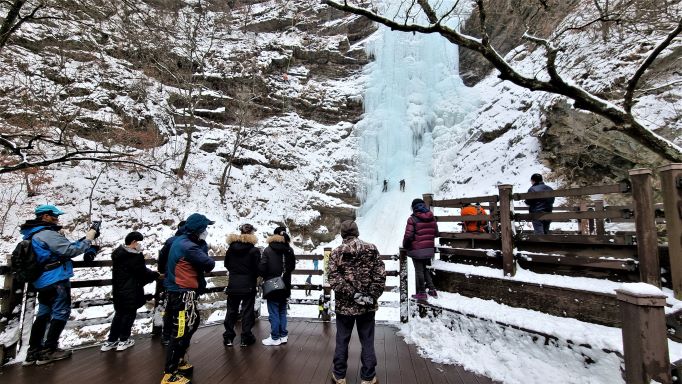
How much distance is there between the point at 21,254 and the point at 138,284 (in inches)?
54.9

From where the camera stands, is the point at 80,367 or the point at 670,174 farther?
the point at 80,367

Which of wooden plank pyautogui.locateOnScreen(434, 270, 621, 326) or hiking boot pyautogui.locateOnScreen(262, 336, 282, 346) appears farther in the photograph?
hiking boot pyautogui.locateOnScreen(262, 336, 282, 346)

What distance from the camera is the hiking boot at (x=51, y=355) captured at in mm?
4059

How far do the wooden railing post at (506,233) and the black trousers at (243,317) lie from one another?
3.91 meters

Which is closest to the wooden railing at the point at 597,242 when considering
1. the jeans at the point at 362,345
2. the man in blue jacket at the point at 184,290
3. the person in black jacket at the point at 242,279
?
the jeans at the point at 362,345

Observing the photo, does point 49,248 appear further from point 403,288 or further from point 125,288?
point 403,288

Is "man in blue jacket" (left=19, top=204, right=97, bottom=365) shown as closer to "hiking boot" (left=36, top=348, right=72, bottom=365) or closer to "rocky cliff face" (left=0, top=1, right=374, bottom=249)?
"hiking boot" (left=36, top=348, right=72, bottom=365)

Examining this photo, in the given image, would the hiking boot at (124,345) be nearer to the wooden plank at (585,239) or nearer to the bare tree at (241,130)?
the wooden plank at (585,239)

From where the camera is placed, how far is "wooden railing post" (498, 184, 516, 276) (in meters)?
4.41

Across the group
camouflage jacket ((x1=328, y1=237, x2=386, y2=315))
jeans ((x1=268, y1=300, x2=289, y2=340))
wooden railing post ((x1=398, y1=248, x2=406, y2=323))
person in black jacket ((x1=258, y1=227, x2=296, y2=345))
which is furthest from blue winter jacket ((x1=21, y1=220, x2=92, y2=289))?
wooden railing post ((x1=398, y1=248, x2=406, y2=323))

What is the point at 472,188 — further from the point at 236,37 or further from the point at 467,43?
the point at 236,37

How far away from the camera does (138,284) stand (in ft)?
15.5

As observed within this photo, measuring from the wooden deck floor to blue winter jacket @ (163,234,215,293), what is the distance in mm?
1138

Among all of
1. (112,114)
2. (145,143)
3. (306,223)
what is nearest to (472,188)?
(306,223)
